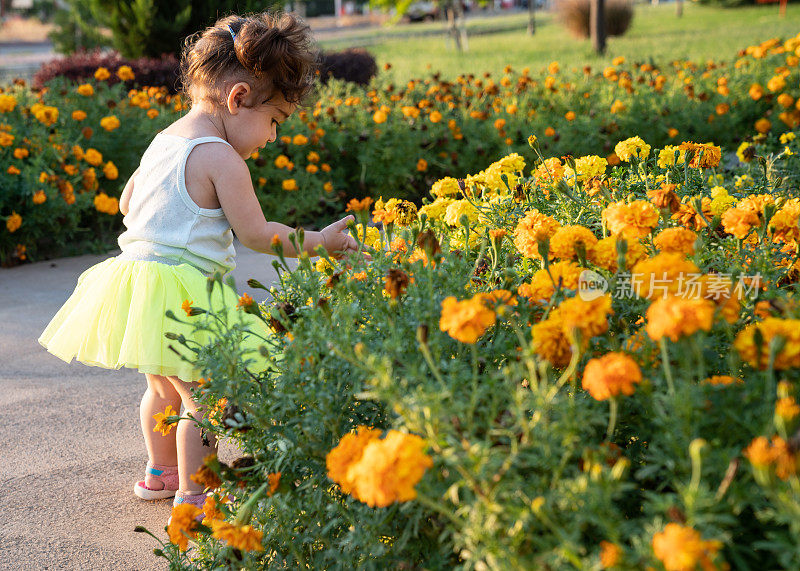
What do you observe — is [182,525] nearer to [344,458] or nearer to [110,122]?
[344,458]

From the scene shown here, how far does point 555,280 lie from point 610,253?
0.44ft

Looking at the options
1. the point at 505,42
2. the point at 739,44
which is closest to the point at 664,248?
the point at 739,44

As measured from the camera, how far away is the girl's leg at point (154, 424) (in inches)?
101

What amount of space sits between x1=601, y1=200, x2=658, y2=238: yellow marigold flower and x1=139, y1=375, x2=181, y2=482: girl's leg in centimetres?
152

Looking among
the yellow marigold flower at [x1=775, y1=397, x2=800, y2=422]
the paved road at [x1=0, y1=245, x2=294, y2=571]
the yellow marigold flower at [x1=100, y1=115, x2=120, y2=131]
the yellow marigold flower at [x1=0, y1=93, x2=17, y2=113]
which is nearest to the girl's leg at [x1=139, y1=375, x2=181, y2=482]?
the paved road at [x1=0, y1=245, x2=294, y2=571]

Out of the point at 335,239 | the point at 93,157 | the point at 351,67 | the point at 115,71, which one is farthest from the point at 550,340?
the point at 351,67

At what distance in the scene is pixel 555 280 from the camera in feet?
5.77

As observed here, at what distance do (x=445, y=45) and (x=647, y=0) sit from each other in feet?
89.2

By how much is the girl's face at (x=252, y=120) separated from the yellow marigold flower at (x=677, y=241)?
4.37 feet

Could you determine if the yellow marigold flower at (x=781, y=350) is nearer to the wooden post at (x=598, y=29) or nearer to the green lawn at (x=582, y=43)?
the green lawn at (x=582, y=43)

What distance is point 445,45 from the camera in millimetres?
24906

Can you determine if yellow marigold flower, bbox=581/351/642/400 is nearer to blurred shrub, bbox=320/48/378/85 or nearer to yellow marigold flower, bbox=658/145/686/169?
yellow marigold flower, bbox=658/145/686/169

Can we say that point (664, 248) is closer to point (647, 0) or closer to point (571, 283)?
point (571, 283)

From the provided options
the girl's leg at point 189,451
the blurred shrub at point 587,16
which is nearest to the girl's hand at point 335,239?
the girl's leg at point 189,451
